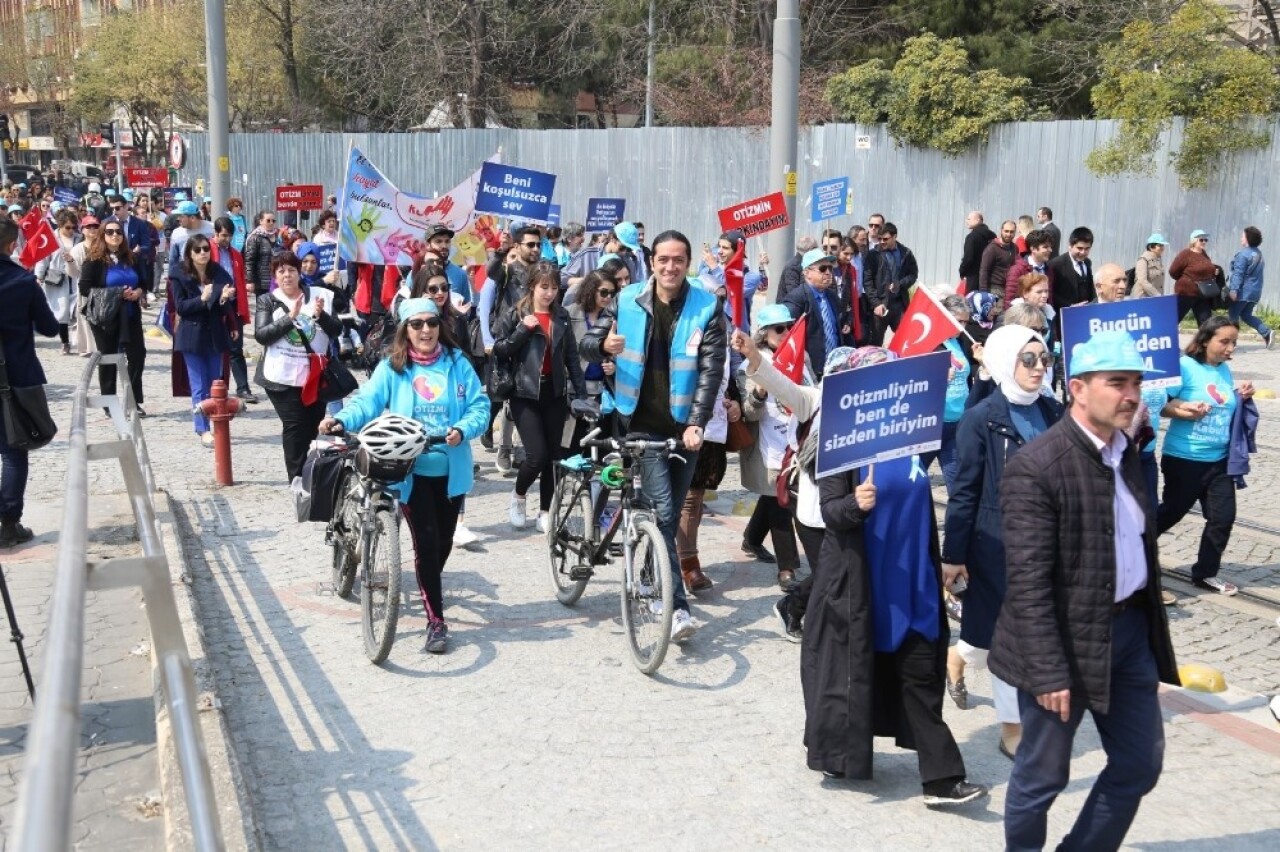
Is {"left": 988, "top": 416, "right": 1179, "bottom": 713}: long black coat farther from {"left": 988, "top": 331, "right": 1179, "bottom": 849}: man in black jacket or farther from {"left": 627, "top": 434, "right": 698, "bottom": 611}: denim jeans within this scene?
{"left": 627, "top": 434, "right": 698, "bottom": 611}: denim jeans

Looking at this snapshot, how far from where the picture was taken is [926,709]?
5.08 meters

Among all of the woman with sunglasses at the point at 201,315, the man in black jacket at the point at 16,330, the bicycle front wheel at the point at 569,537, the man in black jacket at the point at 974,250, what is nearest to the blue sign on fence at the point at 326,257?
the woman with sunglasses at the point at 201,315

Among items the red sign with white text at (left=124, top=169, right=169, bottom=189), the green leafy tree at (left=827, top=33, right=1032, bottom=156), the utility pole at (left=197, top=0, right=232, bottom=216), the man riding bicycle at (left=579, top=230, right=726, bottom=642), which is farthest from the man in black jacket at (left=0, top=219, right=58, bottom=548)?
the red sign with white text at (left=124, top=169, right=169, bottom=189)

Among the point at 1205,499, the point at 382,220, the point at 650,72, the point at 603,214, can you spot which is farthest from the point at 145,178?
the point at 1205,499

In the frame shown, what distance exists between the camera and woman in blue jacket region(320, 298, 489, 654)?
6.71 m

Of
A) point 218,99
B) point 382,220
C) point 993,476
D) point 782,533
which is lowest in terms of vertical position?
point 782,533

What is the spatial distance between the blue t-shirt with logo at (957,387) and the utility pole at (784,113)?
181 inches

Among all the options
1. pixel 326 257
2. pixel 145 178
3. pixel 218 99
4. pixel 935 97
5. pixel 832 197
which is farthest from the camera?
pixel 145 178

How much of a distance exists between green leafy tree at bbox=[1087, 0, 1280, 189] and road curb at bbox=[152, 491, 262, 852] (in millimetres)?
18271

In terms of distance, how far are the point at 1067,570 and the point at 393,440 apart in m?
3.36

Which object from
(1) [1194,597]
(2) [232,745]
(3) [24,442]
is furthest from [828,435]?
(3) [24,442]

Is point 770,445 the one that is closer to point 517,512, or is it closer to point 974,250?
point 517,512

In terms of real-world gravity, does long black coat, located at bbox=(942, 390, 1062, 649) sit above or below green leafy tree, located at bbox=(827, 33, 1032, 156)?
below

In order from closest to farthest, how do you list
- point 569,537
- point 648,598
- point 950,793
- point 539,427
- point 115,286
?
point 950,793 → point 648,598 → point 569,537 → point 539,427 → point 115,286
